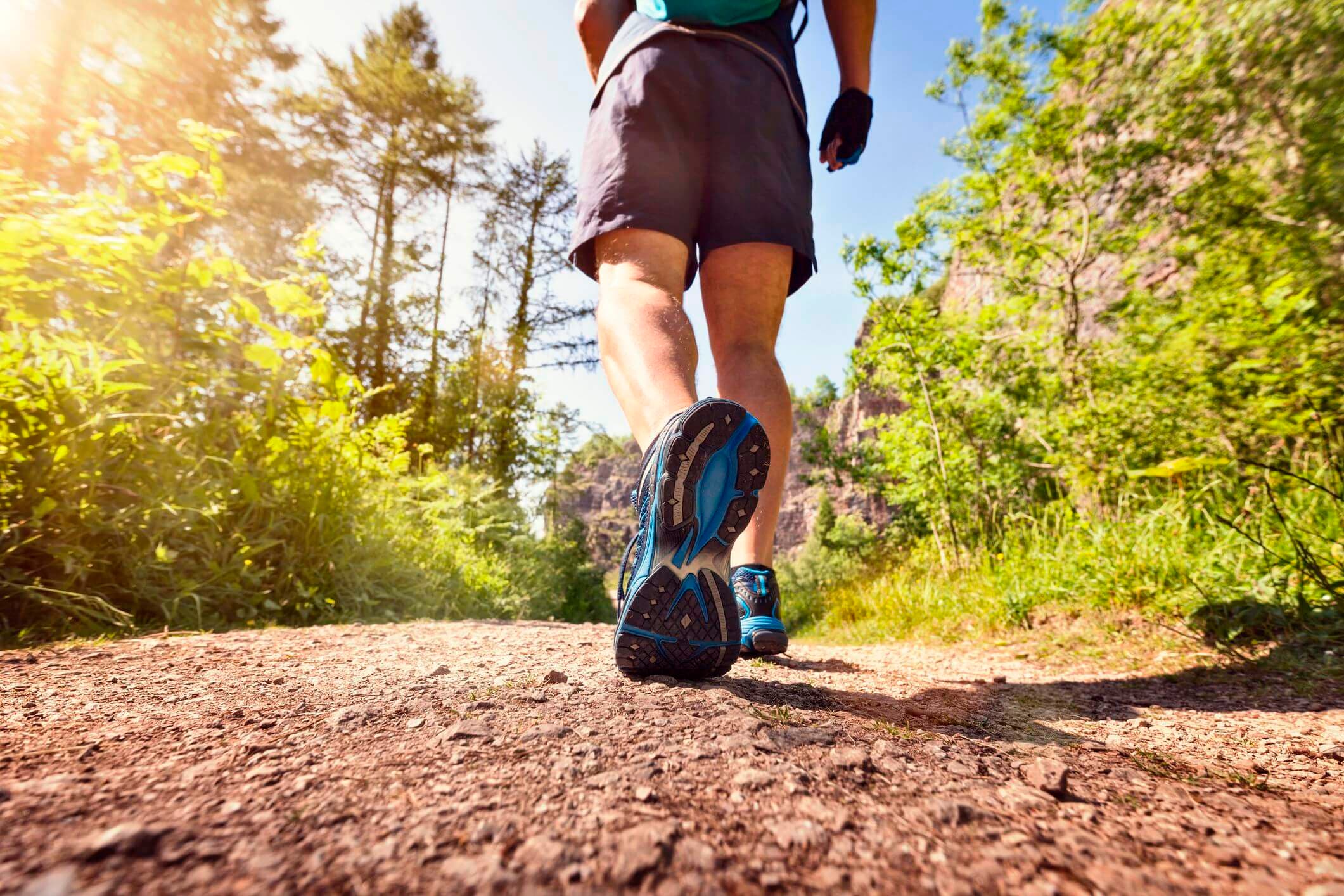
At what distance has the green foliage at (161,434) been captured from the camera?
5.20 ft

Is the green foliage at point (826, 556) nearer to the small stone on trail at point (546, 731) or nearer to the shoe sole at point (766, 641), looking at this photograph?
the shoe sole at point (766, 641)

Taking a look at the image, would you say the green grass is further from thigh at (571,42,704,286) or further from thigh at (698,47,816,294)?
thigh at (571,42,704,286)

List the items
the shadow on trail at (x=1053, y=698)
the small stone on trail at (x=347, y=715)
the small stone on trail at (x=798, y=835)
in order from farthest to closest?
the shadow on trail at (x=1053, y=698), the small stone on trail at (x=347, y=715), the small stone on trail at (x=798, y=835)

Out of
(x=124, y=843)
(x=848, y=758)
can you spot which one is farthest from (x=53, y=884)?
(x=848, y=758)

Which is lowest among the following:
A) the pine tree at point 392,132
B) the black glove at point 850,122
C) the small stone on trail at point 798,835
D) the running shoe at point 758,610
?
the small stone on trail at point 798,835

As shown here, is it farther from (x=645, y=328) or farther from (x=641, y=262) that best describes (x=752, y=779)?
(x=641, y=262)

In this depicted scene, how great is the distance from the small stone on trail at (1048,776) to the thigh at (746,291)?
0.97 metres

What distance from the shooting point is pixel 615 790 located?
0.55m

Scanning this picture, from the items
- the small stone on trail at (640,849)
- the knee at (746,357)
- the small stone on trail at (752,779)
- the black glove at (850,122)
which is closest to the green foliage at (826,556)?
the black glove at (850,122)

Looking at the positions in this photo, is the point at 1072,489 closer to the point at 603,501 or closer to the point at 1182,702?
the point at 1182,702

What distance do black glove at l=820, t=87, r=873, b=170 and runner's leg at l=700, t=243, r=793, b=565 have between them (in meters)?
0.55

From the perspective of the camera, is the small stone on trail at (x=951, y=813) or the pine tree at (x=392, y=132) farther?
the pine tree at (x=392, y=132)

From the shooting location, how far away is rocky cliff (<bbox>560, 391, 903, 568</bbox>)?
13.4 m

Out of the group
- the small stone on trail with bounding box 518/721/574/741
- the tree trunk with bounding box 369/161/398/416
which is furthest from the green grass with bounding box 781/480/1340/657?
the tree trunk with bounding box 369/161/398/416
